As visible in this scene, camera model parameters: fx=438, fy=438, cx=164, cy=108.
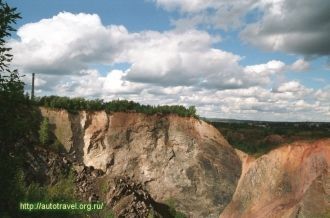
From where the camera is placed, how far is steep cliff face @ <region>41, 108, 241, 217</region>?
1144 inches

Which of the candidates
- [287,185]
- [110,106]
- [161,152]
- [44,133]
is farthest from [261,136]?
[44,133]

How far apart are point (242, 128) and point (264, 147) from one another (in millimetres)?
4846

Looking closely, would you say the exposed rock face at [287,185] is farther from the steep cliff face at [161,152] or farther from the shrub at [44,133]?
the shrub at [44,133]

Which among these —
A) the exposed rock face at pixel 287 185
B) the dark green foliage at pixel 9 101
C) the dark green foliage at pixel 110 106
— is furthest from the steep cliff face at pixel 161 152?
the dark green foliage at pixel 9 101

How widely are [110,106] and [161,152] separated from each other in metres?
4.81

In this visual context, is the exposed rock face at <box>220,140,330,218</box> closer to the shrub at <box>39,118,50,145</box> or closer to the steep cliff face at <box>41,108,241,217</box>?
the steep cliff face at <box>41,108,241,217</box>

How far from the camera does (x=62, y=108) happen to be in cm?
2995

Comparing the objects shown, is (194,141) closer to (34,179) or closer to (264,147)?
(264,147)

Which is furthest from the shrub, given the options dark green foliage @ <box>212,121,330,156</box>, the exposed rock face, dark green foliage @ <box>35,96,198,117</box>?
the exposed rock face

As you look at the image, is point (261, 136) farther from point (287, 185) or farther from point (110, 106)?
point (110, 106)

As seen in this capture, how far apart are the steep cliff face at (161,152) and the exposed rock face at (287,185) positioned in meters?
1.86

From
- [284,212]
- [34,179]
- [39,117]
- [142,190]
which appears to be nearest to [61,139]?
[39,117]

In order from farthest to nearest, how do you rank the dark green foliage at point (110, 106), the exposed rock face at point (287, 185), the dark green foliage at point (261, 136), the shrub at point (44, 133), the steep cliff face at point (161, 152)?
1. the dark green foliage at point (110, 106)
2. the steep cliff face at point (161, 152)
3. the shrub at point (44, 133)
4. the dark green foliage at point (261, 136)
5. the exposed rock face at point (287, 185)

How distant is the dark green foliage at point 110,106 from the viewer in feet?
98.6
